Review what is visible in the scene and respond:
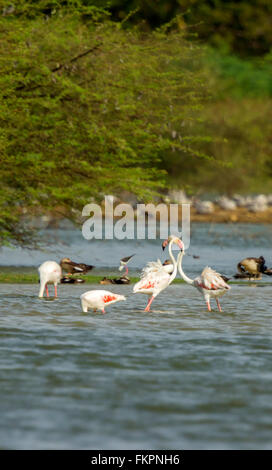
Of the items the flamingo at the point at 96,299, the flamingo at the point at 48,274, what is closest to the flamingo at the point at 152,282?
the flamingo at the point at 96,299

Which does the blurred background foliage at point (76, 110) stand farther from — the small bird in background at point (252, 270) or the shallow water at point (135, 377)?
the shallow water at point (135, 377)

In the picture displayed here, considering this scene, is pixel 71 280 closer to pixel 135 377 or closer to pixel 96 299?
pixel 96 299

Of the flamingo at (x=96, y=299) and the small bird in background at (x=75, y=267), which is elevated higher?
the small bird in background at (x=75, y=267)

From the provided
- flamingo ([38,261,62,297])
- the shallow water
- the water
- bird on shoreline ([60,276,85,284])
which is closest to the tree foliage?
bird on shoreline ([60,276,85,284])

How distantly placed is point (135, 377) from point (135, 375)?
0.38 feet

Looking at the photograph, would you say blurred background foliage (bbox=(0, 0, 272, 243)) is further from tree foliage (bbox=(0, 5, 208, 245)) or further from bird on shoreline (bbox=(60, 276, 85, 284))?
bird on shoreline (bbox=(60, 276, 85, 284))

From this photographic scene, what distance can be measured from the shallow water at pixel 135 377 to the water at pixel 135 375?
0.04ft

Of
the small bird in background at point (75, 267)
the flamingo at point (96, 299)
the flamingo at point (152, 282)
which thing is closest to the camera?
the flamingo at point (96, 299)

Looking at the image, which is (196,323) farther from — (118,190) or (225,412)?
(118,190)

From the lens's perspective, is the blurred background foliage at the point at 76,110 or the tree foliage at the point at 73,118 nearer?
the blurred background foliage at the point at 76,110

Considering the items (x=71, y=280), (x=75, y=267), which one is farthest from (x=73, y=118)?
(x=71, y=280)

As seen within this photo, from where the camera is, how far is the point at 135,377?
1073 cm

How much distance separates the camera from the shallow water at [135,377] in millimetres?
8375
